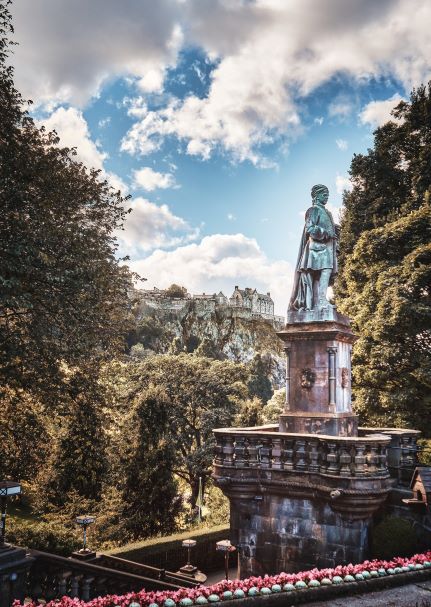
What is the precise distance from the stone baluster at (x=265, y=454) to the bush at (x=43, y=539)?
22.6ft

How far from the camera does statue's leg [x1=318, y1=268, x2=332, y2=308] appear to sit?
13875mm

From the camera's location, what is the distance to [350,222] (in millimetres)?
27375

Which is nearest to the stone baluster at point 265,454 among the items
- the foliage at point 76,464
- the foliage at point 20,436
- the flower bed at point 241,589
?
the flower bed at point 241,589

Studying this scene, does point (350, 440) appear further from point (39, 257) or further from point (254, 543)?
point (39, 257)

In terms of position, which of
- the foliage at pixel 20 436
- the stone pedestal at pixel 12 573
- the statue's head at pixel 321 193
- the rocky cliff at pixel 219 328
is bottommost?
the stone pedestal at pixel 12 573

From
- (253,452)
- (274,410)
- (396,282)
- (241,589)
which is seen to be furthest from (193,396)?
(241,589)

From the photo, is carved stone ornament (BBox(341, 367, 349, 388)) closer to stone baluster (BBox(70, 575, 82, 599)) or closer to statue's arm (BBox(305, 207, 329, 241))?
statue's arm (BBox(305, 207, 329, 241))

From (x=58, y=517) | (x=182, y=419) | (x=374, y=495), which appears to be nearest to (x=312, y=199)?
(x=374, y=495)

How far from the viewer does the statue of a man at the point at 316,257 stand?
14.2m

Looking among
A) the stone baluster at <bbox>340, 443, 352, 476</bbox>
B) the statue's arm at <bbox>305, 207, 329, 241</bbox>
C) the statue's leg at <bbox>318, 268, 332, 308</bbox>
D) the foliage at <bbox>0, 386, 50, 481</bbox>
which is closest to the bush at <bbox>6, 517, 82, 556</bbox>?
the foliage at <bbox>0, 386, 50, 481</bbox>

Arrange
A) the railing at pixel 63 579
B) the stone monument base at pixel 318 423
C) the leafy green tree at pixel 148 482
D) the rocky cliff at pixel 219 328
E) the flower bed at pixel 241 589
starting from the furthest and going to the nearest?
1. the rocky cliff at pixel 219 328
2. the leafy green tree at pixel 148 482
3. the stone monument base at pixel 318 423
4. the railing at pixel 63 579
5. the flower bed at pixel 241 589

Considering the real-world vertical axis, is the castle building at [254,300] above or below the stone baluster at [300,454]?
above

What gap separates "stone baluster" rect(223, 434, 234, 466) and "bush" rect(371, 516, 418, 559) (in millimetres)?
Answer: 3776

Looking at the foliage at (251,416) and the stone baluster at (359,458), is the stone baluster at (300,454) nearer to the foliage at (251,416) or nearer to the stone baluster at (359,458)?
the stone baluster at (359,458)
